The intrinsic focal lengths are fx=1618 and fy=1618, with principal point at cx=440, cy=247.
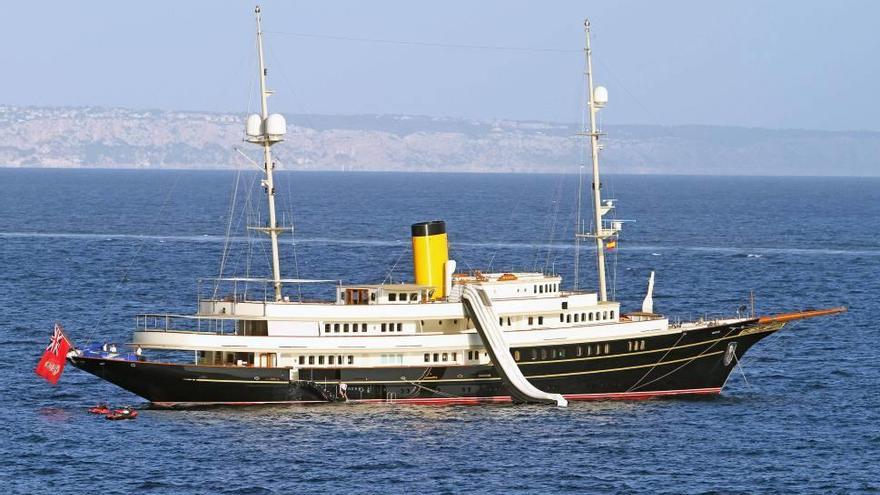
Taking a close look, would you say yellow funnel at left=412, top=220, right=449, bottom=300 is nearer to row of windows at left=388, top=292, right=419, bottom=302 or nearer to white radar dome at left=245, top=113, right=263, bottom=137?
row of windows at left=388, top=292, right=419, bottom=302

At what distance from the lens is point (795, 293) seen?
120 meters

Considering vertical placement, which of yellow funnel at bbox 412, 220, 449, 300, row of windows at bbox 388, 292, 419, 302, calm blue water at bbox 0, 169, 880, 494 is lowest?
calm blue water at bbox 0, 169, 880, 494

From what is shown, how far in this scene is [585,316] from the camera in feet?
249

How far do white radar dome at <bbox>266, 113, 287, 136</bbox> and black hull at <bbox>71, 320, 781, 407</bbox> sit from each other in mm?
10733

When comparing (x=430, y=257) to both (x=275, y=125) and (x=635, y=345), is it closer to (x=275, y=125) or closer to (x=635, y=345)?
(x=275, y=125)

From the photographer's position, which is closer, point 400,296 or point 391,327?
point 391,327

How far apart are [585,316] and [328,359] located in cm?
1242

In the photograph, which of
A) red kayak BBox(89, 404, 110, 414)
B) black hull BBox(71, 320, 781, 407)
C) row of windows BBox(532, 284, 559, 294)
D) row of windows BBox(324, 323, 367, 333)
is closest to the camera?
red kayak BBox(89, 404, 110, 414)

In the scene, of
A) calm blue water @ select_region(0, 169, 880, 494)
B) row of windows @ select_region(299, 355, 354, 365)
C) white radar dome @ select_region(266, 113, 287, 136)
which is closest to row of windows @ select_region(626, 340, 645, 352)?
calm blue water @ select_region(0, 169, 880, 494)

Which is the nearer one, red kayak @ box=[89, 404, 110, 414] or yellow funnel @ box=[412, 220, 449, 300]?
red kayak @ box=[89, 404, 110, 414]

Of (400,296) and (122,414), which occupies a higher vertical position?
(400,296)

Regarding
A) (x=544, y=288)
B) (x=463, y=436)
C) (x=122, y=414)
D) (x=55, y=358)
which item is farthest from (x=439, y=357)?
(x=55, y=358)

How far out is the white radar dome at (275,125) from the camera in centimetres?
7319

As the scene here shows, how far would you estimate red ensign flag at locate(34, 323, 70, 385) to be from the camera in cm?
7112
